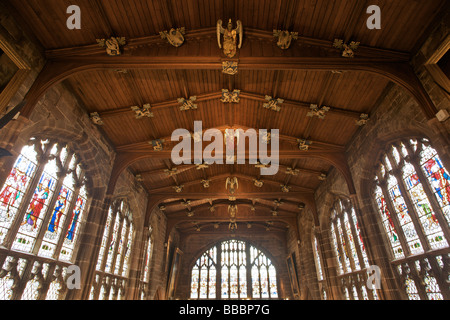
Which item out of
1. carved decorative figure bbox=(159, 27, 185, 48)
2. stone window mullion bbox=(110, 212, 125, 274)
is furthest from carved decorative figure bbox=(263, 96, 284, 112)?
stone window mullion bbox=(110, 212, 125, 274)

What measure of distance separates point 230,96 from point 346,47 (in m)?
3.41

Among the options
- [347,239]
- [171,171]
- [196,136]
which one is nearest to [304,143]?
[196,136]

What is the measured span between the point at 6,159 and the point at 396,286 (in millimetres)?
9493

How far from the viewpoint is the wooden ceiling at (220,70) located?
5704 millimetres

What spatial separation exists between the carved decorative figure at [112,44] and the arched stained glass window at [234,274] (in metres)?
16.8

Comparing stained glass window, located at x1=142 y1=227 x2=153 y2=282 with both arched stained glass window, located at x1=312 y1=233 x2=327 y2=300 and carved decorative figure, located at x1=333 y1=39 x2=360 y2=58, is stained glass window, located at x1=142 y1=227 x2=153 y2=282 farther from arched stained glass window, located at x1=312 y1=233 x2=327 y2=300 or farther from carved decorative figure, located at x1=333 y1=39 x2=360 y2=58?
carved decorative figure, located at x1=333 y1=39 x2=360 y2=58

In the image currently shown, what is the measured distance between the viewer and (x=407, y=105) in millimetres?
6332

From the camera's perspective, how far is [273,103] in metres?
8.05

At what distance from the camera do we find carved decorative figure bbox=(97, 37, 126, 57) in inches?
241

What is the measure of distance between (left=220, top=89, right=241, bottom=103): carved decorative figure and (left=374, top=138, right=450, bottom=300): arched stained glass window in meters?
4.67

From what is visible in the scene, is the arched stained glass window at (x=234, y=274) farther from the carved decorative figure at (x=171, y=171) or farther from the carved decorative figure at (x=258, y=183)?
the carved decorative figure at (x=171, y=171)

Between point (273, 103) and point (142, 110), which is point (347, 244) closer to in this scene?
point (273, 103)
